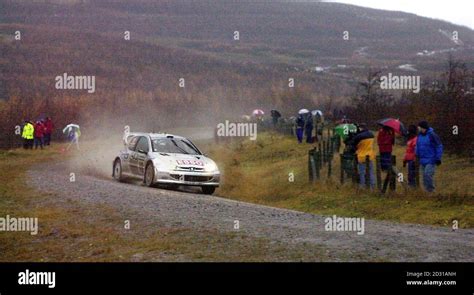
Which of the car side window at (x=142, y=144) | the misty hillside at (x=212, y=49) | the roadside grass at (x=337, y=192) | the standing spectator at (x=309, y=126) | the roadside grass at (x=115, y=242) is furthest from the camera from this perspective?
the misty hillside at (x=212, y=49)

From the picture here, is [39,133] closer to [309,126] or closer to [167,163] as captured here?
[309,126]

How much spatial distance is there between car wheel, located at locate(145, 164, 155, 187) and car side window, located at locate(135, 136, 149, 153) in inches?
26.2

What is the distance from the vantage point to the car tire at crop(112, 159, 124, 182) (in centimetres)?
2253

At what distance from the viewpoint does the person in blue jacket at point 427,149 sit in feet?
58.4

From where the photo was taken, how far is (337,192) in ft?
66.4

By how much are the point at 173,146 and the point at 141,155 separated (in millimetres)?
863

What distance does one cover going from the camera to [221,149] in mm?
39719

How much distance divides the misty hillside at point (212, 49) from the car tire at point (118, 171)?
138 feet

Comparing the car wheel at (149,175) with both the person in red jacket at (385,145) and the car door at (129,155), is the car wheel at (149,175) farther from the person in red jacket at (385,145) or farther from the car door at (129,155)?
the person in red jacket at (385,145)

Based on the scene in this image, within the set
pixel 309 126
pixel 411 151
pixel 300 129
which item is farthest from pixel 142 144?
pixel 300 129

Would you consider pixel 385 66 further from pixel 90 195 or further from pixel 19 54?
pixel 90 195

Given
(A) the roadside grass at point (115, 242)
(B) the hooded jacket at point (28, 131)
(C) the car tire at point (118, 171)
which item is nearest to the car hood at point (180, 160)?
(C) the car tire at point (118, 171)

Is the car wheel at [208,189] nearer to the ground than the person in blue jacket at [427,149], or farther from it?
nearer to the ground
